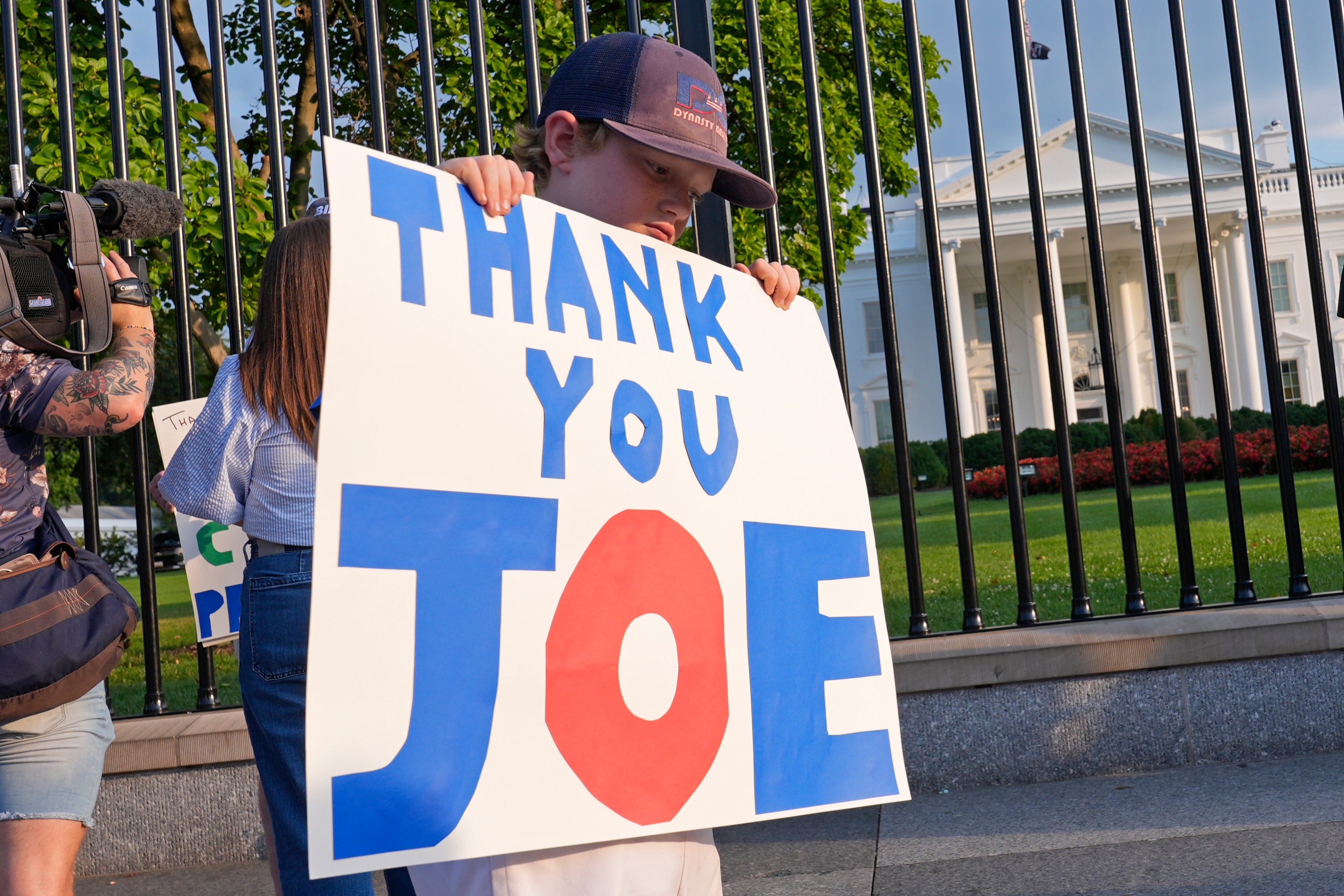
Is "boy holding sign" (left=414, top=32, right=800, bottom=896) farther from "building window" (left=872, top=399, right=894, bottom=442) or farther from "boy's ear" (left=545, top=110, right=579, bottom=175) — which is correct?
"building window" (left=872, top=399, right=894, bottom=442)

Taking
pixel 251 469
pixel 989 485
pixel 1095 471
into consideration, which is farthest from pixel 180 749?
pixel 1095 471

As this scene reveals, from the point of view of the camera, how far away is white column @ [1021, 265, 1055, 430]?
42.8 m

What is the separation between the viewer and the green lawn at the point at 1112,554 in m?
7.39

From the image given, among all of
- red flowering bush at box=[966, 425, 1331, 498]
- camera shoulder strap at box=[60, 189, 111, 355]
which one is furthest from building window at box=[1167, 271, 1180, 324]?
camera shoulder strap at box=[60, 189, 111, 355]

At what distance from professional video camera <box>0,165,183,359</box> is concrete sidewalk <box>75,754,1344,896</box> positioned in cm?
197

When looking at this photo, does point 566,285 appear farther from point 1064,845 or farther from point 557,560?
Result: point 1064,845

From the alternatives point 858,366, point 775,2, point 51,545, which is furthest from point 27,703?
point 858,366

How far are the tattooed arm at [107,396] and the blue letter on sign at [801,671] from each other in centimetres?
129

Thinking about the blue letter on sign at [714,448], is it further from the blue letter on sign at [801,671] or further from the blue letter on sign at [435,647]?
the blue letter on sign at [435,647]

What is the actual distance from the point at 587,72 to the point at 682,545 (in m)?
0.71

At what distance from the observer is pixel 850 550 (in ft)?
5.67

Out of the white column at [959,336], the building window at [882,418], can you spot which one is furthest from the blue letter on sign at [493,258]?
the building window at [882,418]

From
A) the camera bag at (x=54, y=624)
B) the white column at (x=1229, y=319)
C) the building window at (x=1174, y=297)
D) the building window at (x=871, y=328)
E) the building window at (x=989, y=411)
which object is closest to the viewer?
the camera bag at (x=54, y=624)

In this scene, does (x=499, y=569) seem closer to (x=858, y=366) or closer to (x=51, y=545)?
(x=51, y=545)
